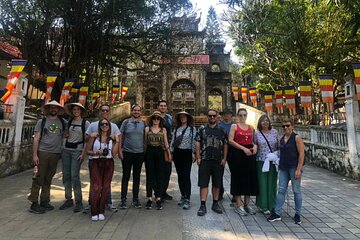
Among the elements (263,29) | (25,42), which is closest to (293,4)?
(263,29)

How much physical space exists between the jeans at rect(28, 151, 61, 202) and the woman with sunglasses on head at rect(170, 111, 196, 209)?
75.4 inches

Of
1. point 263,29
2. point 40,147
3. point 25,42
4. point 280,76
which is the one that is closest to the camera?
point 40,147

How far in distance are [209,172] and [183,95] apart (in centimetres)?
2646

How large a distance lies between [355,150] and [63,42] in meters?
10.9

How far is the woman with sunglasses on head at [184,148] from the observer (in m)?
5.02

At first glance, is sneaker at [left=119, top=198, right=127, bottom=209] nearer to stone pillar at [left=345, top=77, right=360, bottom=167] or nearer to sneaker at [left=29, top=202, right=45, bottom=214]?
sneaker at [left=29, top=202, right=45, bottom=214]

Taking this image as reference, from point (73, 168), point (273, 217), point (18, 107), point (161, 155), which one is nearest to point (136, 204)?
point (161, 155)

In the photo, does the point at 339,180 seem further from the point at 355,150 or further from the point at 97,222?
the point at 97,222

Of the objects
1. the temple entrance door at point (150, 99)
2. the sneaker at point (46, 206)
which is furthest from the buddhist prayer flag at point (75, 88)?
the temple entrance door at point (150, 99)

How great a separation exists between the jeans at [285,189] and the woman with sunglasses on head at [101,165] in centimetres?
251

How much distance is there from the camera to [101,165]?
4426 millimetres

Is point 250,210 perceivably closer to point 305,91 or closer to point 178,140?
point 178,140

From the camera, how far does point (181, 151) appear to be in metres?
5.05

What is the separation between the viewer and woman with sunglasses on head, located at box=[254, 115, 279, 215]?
457cm
